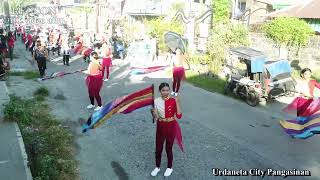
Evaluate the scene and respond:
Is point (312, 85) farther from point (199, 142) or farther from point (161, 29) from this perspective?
point (161, 29)

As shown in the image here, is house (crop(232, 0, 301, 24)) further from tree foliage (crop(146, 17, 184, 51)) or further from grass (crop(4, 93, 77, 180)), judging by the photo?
grass (crop(4, 93, 77, 180))

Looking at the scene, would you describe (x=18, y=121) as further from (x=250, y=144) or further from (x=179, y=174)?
(x=250, y=144)

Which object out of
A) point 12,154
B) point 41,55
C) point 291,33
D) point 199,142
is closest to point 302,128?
point 199,142

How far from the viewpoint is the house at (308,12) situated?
24281mm

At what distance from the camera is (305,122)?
8.61m

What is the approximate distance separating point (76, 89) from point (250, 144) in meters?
7.96

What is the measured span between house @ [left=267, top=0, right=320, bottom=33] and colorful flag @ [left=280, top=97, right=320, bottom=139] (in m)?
16.1

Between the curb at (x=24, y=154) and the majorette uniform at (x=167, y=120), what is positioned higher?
the majorette uniform at (x=167, y=120)

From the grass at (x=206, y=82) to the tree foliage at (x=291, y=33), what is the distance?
5.46m

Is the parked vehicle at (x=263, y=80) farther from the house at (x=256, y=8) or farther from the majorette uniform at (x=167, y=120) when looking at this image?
the house at (x=256, y=8)

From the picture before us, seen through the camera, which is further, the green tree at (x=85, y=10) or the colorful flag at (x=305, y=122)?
the green tree at (x=85, y=10)

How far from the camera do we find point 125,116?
11008 mm

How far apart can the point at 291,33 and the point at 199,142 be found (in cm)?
1283

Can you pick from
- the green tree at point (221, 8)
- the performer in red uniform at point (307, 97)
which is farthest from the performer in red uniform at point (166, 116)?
the green tree at point (221, 8)
